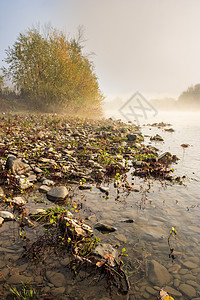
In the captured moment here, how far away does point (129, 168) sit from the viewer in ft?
24.6

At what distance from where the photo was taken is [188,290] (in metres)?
2.41

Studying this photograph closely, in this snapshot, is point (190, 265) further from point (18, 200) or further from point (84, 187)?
point (18, 200)

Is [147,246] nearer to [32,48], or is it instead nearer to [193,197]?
[193,197]

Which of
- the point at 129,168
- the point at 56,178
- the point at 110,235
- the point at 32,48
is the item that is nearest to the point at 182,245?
the point at 110,235

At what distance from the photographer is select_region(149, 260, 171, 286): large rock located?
99.6 inches

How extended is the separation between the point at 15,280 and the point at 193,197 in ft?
15.0

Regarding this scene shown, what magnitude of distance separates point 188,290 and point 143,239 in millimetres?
1042

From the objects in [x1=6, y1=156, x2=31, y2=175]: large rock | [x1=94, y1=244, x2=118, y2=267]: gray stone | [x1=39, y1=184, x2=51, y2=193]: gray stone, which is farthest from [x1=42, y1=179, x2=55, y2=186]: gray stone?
[x1=94, y1=244, x2=118, y2=267]: gray stone

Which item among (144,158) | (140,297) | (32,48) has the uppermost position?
(32,48)

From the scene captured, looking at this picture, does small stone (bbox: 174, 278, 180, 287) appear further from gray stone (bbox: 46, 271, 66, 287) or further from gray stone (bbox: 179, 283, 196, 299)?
gray stone (bbox: 46, 271, 66, 287)

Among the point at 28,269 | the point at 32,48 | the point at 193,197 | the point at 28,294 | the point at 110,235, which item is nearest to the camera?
the point at 28,294

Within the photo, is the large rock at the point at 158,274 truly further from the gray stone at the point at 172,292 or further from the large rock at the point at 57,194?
the large rock at the point at 57,194

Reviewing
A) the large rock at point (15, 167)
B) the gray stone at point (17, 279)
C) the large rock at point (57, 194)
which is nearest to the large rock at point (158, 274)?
the gray stone at point (17, 279)

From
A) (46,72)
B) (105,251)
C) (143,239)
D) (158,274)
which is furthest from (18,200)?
(46,72)
